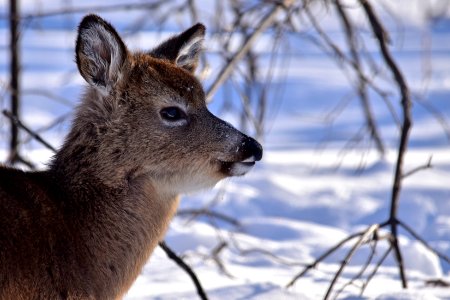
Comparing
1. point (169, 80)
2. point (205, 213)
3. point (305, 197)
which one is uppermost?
point (169, 80)

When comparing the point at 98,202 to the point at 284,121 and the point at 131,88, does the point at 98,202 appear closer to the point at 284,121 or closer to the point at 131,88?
the point at 131,88

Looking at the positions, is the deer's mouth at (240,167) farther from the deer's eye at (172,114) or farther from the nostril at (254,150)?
the deer's eye at (172,114)

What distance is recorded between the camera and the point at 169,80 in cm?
380

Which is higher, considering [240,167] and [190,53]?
[190,53]

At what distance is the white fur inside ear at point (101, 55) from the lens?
11.9 ft

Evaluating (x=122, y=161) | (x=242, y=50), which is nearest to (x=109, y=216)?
(x=122, y=161)

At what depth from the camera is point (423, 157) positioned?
898 centimetres

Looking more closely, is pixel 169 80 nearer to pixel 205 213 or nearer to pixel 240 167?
pixel 240 167

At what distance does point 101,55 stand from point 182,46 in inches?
25.7

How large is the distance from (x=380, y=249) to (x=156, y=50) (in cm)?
271

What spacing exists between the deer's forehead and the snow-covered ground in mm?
737

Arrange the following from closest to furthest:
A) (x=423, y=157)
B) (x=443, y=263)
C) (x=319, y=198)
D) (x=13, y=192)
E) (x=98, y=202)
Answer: (x=13, y=192), (x=98, y=202), (x=443, y=263), (x=319, y=198), (x=423, y=157)

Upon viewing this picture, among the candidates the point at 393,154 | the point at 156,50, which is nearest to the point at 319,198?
the point at 393,154

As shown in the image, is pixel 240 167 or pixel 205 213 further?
pixel 205 213
